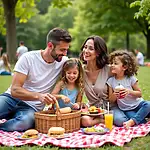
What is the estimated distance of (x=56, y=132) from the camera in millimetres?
4148

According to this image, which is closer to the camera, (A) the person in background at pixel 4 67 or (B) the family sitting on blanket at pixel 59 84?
(B) the family sitting on blanket at pixel 59 84

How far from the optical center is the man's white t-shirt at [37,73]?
463 cm

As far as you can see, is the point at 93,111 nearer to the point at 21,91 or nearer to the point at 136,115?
the point at 136,115

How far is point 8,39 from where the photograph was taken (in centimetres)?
2112

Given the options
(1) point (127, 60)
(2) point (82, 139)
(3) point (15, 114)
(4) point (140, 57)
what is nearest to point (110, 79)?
(1) point (127, 60)

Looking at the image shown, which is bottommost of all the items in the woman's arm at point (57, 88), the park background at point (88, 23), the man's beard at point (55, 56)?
the woman's arm at point (57, 88)

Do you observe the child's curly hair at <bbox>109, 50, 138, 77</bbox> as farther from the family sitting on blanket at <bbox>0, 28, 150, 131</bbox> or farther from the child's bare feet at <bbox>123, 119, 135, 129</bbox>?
the child's bare feet at <bbox>123, 119, 135, 129</bbox>

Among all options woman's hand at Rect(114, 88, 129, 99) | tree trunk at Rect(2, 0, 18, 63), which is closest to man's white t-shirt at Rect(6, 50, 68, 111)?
woman's hand at Rect(114, 88, 129, 99)

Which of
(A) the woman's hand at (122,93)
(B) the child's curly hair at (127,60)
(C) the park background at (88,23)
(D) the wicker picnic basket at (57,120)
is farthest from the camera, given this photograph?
(C) the park background at (88,23)

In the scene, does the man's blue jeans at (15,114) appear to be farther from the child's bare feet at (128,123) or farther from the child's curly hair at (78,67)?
the child's bare feet at (128,123)

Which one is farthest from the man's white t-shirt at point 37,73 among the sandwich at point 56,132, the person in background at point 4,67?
the person in background at point 4,67

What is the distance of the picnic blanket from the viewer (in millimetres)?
3831

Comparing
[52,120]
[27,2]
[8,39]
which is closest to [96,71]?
[52,120]

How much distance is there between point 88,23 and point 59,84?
29816mm
